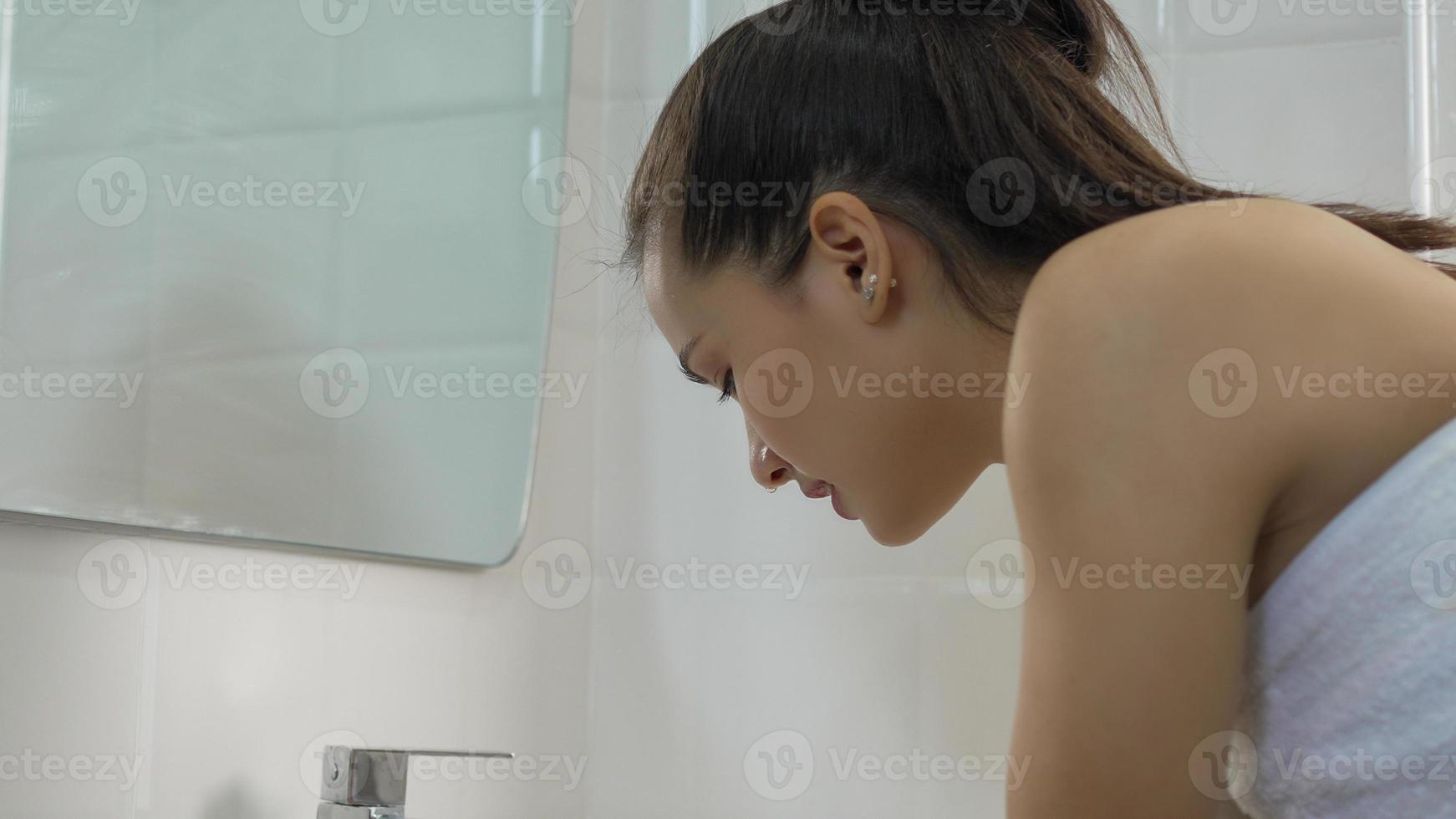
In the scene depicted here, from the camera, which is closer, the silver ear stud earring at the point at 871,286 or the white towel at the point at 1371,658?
the white towel at the point at 1371,658

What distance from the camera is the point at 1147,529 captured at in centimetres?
49

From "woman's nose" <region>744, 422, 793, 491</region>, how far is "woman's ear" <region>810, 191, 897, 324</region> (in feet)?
0.44

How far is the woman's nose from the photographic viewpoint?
0.79 metres

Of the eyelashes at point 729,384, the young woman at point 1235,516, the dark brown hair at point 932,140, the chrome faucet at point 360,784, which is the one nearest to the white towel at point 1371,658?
the young woman at point 1235,516

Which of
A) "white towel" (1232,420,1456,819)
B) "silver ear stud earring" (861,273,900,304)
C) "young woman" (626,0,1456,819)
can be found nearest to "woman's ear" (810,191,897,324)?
"silver ear stud earring" (861,273,900,304)

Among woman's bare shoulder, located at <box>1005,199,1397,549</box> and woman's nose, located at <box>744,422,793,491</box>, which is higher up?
woman's bare shoulder, located at <box>1005,199,1397,549</box>

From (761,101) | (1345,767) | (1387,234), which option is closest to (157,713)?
(761,101)

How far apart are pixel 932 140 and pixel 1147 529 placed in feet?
0.85

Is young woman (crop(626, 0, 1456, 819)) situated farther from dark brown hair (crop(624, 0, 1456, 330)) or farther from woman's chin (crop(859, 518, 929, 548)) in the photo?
woman's chin (crop(859, 518, 929, 548))

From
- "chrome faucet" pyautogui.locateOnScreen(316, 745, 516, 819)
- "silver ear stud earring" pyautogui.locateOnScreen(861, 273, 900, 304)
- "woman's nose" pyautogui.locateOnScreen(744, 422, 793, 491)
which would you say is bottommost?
"chrome faucet" pyautogui.locateOnScreen(316, 745, 516, 819)

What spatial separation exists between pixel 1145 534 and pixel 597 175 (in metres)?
0.74

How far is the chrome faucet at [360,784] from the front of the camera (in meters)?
0.71

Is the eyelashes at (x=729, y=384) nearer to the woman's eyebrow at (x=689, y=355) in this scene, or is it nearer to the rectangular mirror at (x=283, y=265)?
the woman's eyebrow at (x=689, y=355)

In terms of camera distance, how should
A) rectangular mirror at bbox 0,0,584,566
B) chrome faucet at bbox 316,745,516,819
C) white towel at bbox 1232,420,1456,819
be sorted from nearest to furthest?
white towel at bbox 1232,420,1456,819, rectangular mirror at bbox 0,0,584,566, chrome faucet at bbox 316,745,516,819
